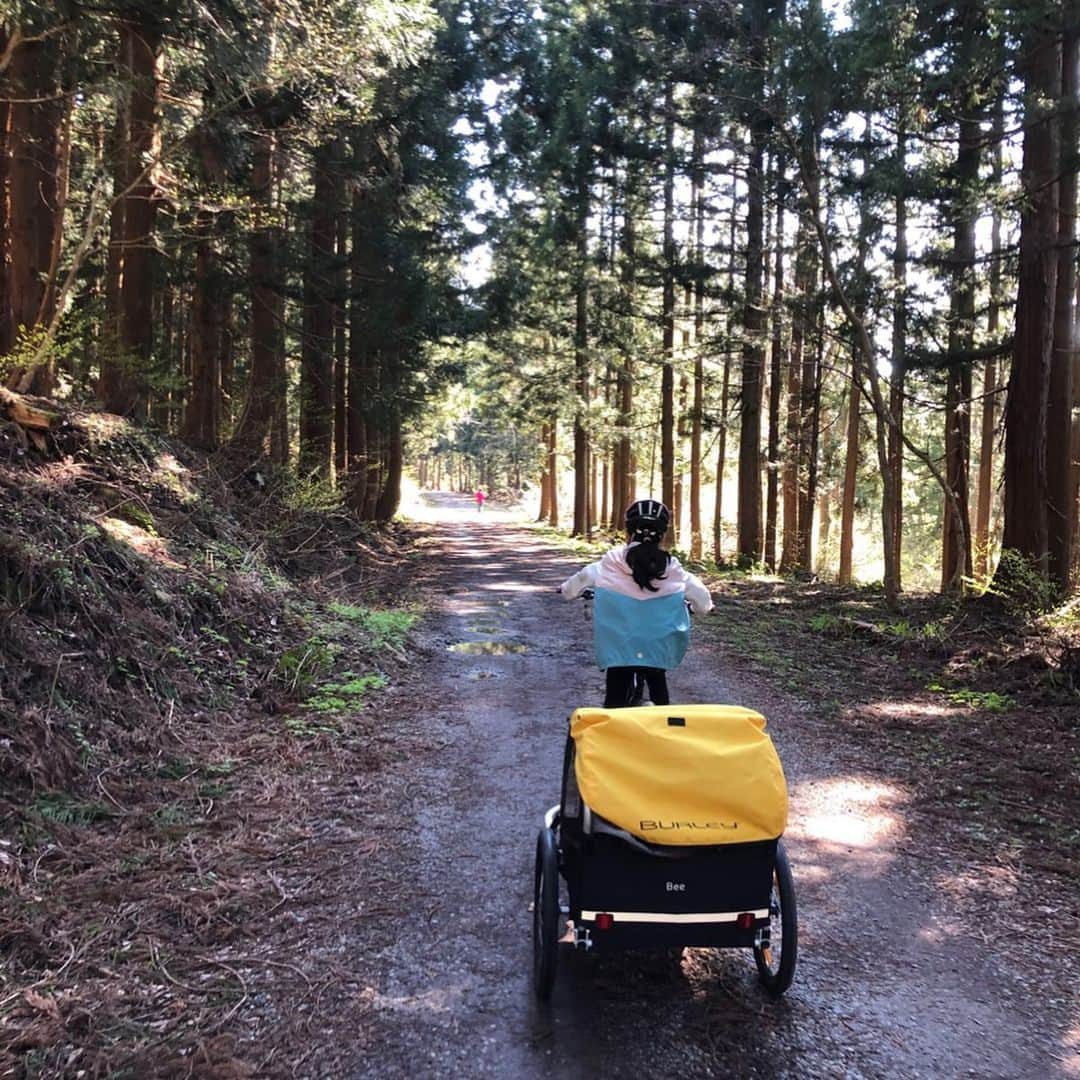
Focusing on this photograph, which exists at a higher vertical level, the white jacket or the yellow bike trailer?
the white jacket

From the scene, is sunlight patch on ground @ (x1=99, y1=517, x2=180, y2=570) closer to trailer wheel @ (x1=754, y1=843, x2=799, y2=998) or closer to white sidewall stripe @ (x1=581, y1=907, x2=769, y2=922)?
white sidewall stripe @ (x1=581, y1=907, x2=769, y2=922)

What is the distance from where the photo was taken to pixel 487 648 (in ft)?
34.4

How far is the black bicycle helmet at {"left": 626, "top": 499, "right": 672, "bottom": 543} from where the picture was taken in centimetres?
457

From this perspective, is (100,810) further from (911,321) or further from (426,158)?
(426,158)

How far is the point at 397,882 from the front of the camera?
14.0 ft

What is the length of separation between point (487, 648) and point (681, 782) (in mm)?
7618

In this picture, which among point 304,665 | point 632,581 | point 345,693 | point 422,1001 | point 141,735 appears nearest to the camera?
point 422,1001

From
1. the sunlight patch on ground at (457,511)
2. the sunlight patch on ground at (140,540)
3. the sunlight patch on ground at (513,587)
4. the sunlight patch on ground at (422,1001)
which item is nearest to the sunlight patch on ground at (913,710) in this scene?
the sunlight patch on ground at (422,1001)

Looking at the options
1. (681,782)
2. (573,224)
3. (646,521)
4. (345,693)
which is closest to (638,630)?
(646,521)

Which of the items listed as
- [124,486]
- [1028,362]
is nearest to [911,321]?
[1028,362]

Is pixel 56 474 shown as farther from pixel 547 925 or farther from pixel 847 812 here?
pixel 847 812

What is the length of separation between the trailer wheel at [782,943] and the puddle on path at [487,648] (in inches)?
271

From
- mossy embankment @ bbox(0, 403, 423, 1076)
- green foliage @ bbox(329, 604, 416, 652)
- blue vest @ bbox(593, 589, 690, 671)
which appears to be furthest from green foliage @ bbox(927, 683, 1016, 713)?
green foliage @ bbox(329, 604, 416, 652)

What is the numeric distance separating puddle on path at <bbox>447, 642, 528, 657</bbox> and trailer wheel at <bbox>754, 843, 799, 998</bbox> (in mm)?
6894
